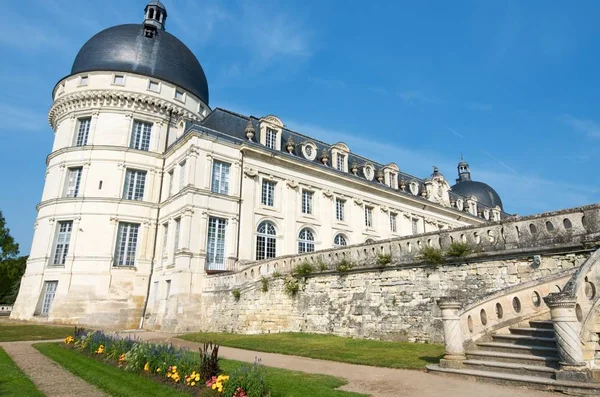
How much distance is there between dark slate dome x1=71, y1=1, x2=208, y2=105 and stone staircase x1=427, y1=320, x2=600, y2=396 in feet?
88.8

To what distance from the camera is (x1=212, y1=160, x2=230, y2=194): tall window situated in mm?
23375

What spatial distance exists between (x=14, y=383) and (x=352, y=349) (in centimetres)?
759

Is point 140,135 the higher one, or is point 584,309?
point 140,135

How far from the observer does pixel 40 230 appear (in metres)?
25.1

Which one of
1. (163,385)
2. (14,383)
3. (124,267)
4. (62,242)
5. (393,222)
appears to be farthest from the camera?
(393,222)

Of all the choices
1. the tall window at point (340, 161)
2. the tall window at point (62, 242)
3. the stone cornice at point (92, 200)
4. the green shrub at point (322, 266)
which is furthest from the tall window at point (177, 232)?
the tall window at point (340, 161)

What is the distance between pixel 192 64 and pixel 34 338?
22.7 m

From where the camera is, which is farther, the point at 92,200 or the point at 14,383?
the point at 92,200

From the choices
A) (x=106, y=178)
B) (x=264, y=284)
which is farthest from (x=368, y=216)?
(x=106, y=178)

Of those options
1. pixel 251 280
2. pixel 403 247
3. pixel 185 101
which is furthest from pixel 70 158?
pixel 403 247

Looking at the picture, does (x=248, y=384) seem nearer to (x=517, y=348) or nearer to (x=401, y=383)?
(x=401, y=383)

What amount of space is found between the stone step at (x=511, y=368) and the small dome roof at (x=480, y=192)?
45.6m

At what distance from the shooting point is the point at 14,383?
708 centimetres

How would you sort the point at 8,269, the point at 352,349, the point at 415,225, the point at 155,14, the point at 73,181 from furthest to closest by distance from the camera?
1. the point at 8,269
2. the point at 415,225
3. the point at 155,14
4. the point at 73,181
5. the point at 352,349
